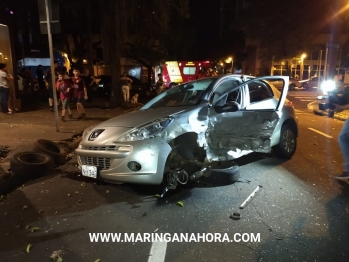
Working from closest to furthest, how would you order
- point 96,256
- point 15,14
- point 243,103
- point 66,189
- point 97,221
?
point 96,256
point 97,221
point 66,189
point 243,103
point 15,14

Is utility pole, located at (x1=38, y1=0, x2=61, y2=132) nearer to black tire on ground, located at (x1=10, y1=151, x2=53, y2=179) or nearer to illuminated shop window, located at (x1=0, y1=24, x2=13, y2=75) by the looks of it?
black tire on ground, located at (x1=10, y1=151, x2=53, y2=179)

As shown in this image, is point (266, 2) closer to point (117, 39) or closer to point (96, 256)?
point (117, 39)

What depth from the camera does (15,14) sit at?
21062 millimetres

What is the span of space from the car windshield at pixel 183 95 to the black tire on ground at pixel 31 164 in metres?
2.05

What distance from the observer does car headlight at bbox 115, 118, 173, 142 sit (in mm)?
4859

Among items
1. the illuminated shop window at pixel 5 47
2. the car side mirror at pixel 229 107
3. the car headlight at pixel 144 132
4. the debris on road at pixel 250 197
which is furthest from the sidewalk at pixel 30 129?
the debris on road at pixel 250 197

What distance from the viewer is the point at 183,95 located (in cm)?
623

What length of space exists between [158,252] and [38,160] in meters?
3.80

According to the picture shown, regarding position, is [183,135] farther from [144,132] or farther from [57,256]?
[57,256]

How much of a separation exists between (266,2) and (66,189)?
28.6m

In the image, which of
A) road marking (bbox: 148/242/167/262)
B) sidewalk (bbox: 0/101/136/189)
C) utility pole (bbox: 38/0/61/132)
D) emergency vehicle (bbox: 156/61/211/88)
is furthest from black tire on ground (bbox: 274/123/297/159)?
emergency vehicle (bbox: 156/61/211/88)

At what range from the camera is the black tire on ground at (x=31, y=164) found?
231 inches

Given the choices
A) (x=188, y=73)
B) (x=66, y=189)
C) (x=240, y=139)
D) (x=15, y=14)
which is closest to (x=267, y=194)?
(x=240, y=139)

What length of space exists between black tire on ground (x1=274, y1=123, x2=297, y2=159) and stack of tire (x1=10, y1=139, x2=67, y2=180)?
4356mm
